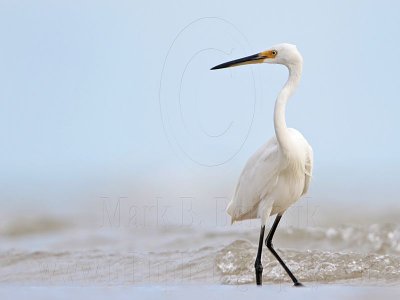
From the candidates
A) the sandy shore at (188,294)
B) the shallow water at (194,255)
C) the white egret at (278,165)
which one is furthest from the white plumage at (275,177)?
the shallow water at (194,255)

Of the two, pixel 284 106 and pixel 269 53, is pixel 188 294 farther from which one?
pixel 269 53

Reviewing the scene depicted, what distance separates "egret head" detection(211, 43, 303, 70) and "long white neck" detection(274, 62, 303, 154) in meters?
0.04

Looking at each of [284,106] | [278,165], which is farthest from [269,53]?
[278,165]

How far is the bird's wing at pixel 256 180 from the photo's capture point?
732cm

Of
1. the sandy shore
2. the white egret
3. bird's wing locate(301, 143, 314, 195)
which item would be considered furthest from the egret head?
the sandy shore

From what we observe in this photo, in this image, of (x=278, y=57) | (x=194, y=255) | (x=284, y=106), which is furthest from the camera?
(x=194, y=255)

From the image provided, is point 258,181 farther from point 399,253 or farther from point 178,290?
point 399,253

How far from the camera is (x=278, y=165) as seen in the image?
7.23m

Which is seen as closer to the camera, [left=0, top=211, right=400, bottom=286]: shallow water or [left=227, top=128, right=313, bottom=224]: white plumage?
[left=227, top=128, right=313, bottom=224]: white plumage

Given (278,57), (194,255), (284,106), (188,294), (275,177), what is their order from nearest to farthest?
(188,294) < (284,106) < (278,57) < (275,177) < (194,255)

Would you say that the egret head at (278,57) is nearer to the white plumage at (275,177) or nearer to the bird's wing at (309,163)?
the white plumage at (275,177)

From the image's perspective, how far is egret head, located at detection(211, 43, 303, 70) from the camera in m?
7.16

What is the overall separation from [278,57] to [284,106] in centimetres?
42

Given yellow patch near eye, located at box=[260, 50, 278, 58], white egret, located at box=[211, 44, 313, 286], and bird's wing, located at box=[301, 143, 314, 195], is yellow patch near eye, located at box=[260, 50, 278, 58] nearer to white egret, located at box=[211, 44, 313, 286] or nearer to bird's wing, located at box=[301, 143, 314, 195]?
white egret, located at box=[211, 44, 313, 286]
